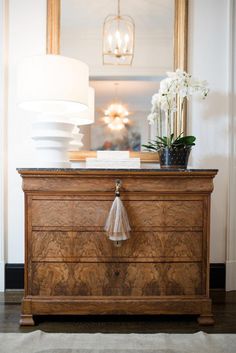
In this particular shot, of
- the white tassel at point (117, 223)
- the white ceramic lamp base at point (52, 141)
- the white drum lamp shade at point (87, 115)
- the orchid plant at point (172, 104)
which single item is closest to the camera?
the white tassel at point (117, 223)

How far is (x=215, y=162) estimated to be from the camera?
229 centimetres

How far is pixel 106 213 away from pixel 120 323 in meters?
0.64

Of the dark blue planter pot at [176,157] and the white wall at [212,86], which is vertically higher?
the white wall at [212,86]

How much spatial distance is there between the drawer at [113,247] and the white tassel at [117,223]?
0.08 meters

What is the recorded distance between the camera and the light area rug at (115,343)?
1.47 metres

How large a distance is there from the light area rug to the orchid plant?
1080 millimetres

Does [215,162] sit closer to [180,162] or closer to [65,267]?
[180,162]

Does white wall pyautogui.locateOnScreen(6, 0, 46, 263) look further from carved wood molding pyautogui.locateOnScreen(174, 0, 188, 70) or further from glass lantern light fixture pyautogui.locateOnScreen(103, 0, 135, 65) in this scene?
carved wood molding pyautogui.locateOnScreen(174, 0, 188, 70)

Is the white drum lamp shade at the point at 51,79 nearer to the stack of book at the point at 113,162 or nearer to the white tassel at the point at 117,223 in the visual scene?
the stack of book at the point at 113,162

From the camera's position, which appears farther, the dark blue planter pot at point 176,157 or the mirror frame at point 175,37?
the mirror frame at point 175,37

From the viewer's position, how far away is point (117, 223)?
1.62 metres

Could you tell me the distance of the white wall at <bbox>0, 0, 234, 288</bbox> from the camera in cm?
223

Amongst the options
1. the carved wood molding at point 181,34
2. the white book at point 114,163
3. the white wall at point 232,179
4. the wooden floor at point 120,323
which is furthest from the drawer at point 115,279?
the carved wood molding at point 181,34

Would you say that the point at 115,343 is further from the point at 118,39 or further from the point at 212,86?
the point at 118,39
